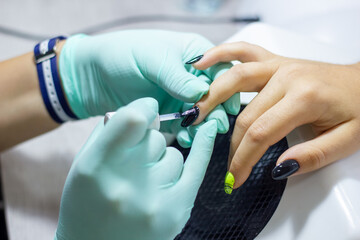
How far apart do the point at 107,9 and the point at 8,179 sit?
0.67 meters

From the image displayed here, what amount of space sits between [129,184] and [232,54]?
10.9 inches

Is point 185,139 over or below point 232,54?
below

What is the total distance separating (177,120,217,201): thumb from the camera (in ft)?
1.40

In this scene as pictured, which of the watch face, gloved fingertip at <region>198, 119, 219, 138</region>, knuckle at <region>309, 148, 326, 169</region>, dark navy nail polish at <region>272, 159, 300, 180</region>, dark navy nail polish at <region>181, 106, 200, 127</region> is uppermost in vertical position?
dark navy nail polish at <region>181, 106, 200, 127</region>

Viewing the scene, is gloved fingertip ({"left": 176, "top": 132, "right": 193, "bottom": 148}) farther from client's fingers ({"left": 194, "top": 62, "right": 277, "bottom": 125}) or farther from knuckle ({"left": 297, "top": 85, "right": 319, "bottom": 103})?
knuckle ({"left": 297, "top": 85, "right": 319, "bottom": 103})

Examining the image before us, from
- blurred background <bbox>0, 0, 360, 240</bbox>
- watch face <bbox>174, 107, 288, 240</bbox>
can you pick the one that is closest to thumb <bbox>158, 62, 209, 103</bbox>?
watch face <bbox>174, 107, 288, 240</bbox>

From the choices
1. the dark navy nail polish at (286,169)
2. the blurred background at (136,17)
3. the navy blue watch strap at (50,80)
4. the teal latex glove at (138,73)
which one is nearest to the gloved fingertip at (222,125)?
the teal latex glove at (138,73)

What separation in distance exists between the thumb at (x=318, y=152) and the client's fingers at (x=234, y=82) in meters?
0.12

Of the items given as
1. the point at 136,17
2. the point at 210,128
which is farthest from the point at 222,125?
the point at 136,17

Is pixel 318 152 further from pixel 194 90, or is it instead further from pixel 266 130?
pixel 194 90

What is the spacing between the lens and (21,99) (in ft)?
2.26

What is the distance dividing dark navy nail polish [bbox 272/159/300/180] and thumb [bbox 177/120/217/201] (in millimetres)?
99

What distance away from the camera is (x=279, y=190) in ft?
1.52

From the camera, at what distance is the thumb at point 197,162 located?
1.40 feet
